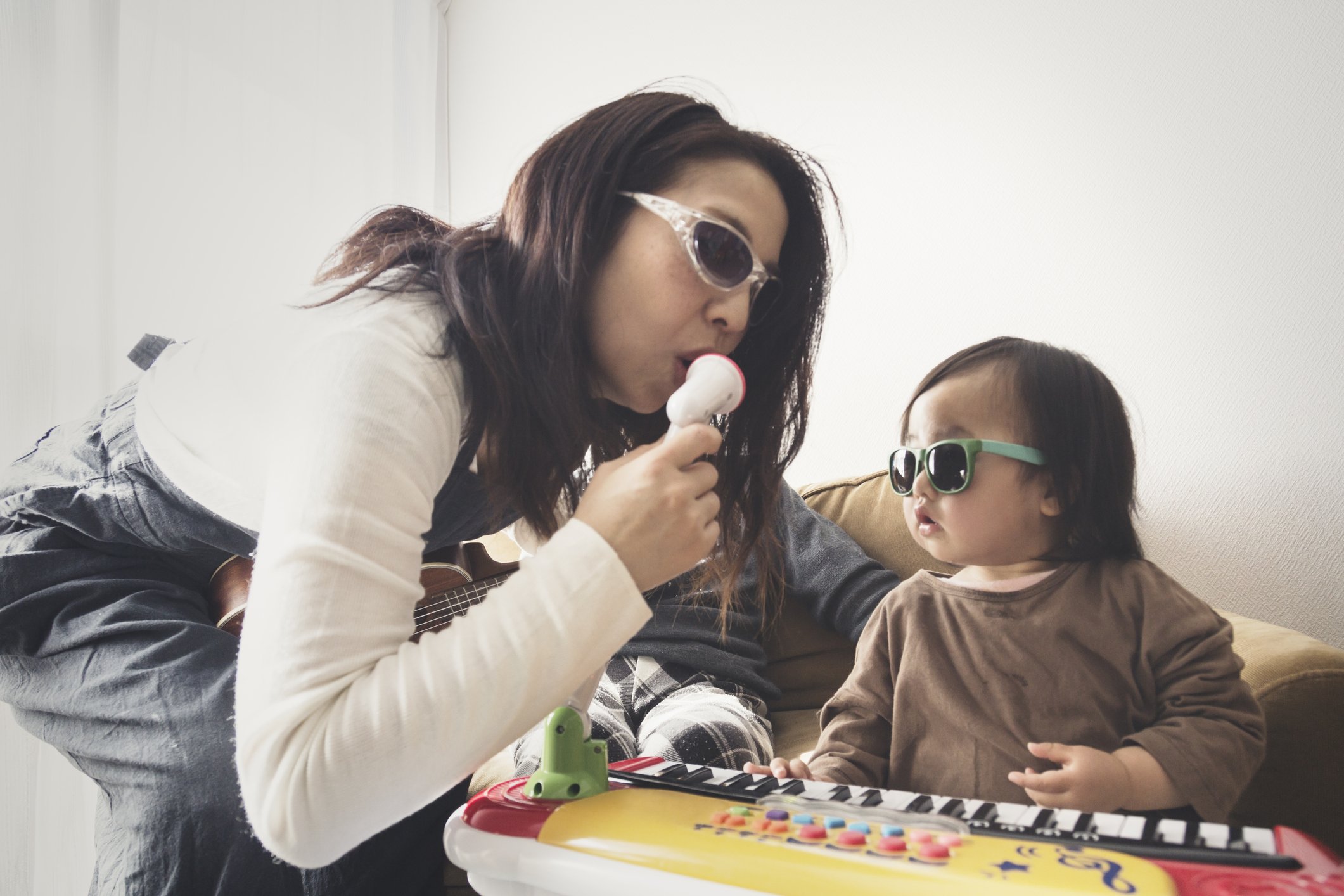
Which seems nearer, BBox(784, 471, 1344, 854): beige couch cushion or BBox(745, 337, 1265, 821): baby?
BBox(745, 337, 1265, 821): baby

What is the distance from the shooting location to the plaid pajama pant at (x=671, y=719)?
4.40 feet

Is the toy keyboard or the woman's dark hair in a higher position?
the woman's dark hair

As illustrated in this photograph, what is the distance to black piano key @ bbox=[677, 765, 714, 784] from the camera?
2.62ft

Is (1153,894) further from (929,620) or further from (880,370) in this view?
(880,370)

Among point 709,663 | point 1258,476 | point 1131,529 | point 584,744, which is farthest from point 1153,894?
point 1258,476

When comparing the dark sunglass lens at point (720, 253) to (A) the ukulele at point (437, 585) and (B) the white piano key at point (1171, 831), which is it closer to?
(A) the ukulele at point (437, 585)

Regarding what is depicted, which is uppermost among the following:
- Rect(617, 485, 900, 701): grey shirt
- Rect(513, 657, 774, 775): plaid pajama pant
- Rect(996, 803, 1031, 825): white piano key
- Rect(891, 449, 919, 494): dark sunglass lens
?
Rect(891, 449, 919, 494): dark sunglass lens

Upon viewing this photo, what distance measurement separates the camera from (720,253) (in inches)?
37.0

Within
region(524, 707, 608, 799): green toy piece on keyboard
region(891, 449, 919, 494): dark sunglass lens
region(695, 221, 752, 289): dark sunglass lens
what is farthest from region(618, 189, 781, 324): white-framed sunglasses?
region(524, 707, 608, 799): green toy piece on keyboard

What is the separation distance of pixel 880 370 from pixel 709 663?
0.81 meters

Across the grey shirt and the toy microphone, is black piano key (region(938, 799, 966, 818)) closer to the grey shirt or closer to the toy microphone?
the toy microphone

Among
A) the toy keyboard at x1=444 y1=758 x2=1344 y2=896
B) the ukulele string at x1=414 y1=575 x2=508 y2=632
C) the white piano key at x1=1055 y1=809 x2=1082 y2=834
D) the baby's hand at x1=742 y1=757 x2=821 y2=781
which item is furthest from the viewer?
the ukulele string at x1=414 y1=575 x2=508 y2=632

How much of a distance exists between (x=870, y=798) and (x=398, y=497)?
18.0 inches

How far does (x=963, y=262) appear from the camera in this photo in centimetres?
192
